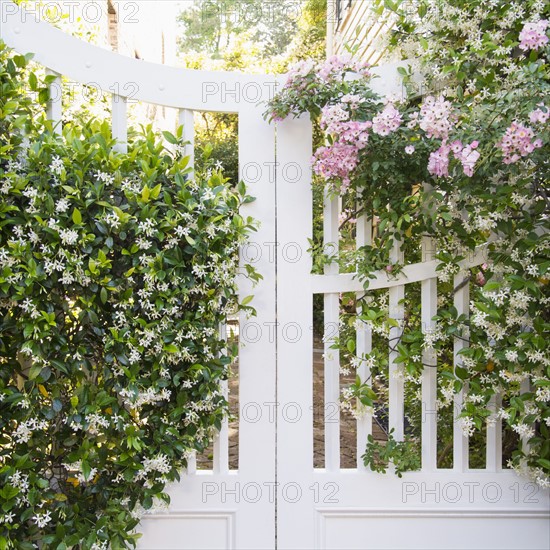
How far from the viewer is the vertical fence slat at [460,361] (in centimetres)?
215

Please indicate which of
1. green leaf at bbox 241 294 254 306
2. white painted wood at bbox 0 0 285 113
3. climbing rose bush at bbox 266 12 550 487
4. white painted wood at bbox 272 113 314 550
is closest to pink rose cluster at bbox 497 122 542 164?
climbing rose bush at bbox 266 12 550 487

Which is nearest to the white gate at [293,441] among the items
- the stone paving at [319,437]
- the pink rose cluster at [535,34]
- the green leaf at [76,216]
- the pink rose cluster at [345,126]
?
the pink rose cluster at [345,126]

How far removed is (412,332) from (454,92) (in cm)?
86

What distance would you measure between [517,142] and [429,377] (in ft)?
2.98

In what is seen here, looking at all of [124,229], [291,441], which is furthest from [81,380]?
[291,441]

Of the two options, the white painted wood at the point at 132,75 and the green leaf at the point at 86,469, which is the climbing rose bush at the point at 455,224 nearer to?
the white painted wood at the point at 132,75

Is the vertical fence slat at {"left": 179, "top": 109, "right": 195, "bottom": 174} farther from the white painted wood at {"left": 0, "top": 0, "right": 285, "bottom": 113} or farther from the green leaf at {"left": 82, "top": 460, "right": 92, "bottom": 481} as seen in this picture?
the green leaf at {"left": 82, "top": 460, "right": 92, "bottom": 481}

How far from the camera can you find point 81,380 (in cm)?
190

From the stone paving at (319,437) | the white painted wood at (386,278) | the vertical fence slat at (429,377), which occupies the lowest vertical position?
the stone paving at (319,437)

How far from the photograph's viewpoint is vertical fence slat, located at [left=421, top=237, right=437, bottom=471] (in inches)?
85.4

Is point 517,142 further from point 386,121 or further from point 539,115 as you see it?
point 386,121

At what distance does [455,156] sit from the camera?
1.84 metres

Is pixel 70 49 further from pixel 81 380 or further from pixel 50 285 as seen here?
pixel 81 380

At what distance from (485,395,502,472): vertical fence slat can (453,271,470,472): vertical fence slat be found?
92 millimetres
